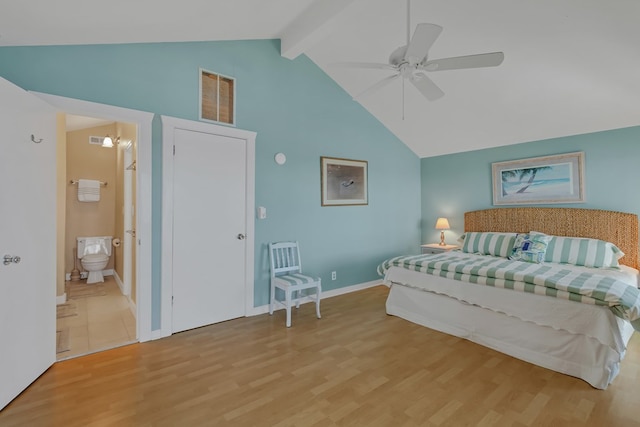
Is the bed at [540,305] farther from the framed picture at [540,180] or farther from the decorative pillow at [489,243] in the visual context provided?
the decorative pillow at [489,243]

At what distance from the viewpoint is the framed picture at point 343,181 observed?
4293 mm

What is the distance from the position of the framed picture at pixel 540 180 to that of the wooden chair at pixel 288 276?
3.23 metres

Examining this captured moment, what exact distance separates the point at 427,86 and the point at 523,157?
8.96 ft

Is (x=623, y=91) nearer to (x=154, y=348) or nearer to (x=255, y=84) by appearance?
(x=255, y=84)

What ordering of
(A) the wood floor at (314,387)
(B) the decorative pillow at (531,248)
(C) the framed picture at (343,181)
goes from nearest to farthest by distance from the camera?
(A) the wood floor at (314,387)
(B) the decorative pillow at (531,248)
(C) the framed picture at (343,181)

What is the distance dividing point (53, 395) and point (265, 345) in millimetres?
1514

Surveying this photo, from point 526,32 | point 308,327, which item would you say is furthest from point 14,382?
point 526,32

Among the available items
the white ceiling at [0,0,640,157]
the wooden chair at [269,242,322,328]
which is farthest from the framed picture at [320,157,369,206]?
the white ceiling at [0,0,640,157]

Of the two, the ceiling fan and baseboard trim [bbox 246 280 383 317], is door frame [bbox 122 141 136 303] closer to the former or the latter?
baseboard trim [bbox 246 280 383 317]

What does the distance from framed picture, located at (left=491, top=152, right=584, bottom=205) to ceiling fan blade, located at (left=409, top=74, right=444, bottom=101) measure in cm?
255

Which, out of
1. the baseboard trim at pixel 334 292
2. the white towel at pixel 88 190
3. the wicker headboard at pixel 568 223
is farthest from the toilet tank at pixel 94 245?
the wicker headboard at pixel 568 223

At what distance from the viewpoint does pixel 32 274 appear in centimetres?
217

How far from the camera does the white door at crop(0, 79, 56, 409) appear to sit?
1.93 meters

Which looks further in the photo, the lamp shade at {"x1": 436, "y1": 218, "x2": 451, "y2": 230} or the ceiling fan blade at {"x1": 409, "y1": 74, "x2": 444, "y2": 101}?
the lamp shade at {"x1": 436, "y1": 218, "x2": 451, "y2": 230}
